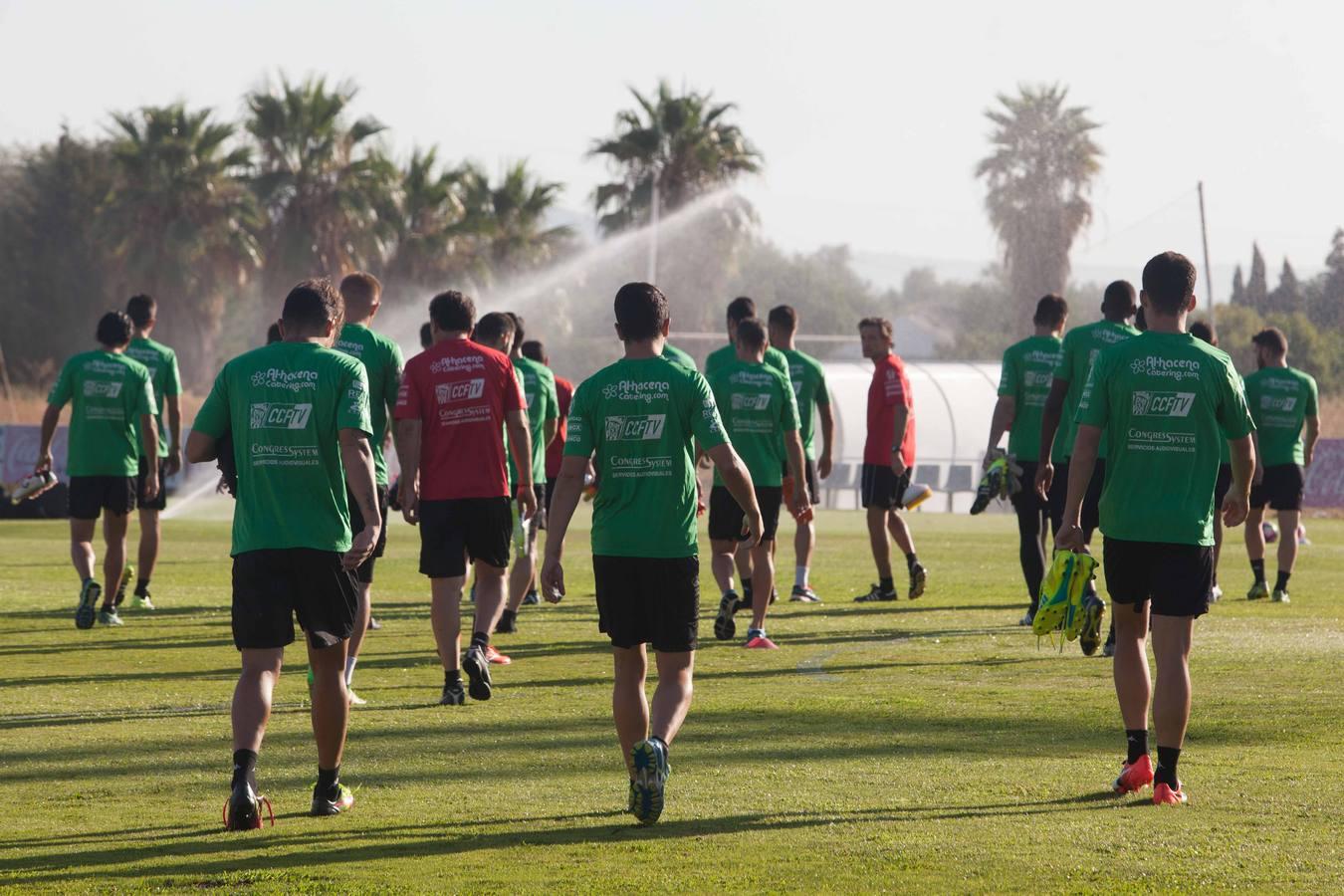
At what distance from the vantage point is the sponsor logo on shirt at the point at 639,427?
6.64 m

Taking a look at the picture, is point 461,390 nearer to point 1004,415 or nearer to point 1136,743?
point 1136,743

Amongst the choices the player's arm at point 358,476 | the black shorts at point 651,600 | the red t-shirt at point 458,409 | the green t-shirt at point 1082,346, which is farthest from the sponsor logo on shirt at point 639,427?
the green t-shirt at point 1082,346

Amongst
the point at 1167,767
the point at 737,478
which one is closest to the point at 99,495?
the point at 737,478

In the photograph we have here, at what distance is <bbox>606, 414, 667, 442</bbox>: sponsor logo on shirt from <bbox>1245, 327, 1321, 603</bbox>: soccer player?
10077mm

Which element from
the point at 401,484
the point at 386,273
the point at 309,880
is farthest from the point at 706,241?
the point at 309,880

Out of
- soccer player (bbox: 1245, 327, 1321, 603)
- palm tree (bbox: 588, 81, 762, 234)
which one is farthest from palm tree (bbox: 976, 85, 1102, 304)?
soccer player (bbox: 1245, 327, 1321, 603)

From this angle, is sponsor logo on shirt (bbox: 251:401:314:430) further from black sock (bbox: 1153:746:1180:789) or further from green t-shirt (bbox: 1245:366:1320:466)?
green t-shirt (bbox: 1245:366:1320:466)

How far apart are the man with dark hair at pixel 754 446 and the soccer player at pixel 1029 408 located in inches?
66.1

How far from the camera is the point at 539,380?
13.1 meters

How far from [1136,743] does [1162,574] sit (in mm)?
654

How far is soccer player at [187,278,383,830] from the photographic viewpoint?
6461 mm

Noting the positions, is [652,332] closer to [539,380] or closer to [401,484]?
[401,484]

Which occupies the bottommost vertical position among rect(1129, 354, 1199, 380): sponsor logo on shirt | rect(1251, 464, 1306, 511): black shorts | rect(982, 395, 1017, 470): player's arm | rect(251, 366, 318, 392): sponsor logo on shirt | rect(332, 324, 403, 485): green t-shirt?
rect(1251, 464, 1306, 511): black shorts

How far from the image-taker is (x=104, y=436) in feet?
43.5
